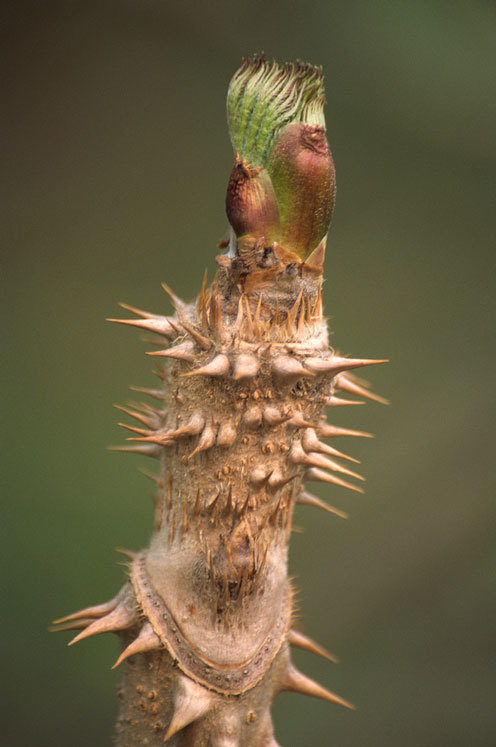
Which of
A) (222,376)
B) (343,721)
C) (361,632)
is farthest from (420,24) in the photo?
(343,721)

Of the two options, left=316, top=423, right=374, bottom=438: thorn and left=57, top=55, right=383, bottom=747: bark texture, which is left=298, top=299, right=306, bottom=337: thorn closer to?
left=57, top=55, right=383, bottom=747: bark texture

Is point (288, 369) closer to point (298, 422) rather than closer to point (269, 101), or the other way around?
point (298, 422)

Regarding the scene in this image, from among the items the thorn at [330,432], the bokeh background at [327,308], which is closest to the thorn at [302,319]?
the thorn at [330,432]

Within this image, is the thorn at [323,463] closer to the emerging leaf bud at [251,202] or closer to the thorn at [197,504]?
the thorn at [197,504]

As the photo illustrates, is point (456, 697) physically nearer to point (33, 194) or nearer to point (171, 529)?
point (171, 529)

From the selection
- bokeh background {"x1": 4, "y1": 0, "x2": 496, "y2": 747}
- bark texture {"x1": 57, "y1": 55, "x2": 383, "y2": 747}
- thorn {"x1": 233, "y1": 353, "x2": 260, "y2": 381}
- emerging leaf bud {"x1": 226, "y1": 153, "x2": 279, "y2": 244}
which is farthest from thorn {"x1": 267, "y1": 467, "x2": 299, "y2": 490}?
bokeh background {"x1": 4, "y1": 0, "x2": 496, "y2": 747}
